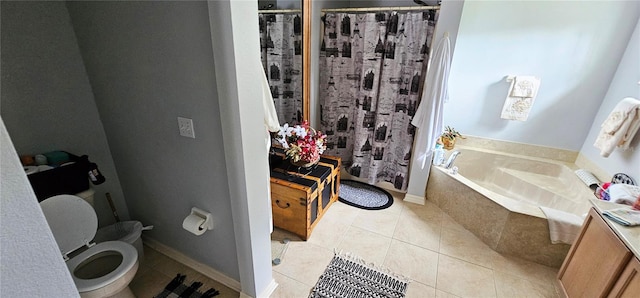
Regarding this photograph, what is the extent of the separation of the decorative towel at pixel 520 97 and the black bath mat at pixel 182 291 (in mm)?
3268

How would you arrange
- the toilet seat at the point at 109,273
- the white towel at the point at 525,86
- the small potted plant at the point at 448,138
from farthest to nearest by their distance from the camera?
the small potted plant at the point at 448,138 < the white towel at the point at 525,86 < the toilet seat at the point at 109,273

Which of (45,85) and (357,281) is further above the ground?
(45,85)

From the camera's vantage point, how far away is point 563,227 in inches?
69.7

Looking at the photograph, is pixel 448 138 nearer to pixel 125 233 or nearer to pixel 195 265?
pixel 195 265

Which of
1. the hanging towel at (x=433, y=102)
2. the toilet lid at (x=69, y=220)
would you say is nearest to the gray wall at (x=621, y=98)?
the hanging towel at (x=433, y=102)

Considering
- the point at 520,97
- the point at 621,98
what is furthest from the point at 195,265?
the point at 621,98

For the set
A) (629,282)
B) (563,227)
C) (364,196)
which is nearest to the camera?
(629,282)

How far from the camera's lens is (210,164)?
1292 millimetres

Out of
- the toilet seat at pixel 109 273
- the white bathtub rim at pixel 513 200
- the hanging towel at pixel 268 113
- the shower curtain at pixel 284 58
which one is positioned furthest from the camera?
the shower curtain at pixel 284 58

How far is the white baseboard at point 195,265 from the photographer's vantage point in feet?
5.41

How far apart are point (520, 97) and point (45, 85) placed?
395 centimetres

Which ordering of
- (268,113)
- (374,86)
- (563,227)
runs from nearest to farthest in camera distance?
(268,113), (563,227), (374,86)

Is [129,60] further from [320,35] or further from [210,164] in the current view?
[320,35]

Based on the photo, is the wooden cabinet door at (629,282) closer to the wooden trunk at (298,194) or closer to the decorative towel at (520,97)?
the wooden trunk at (298,194)
